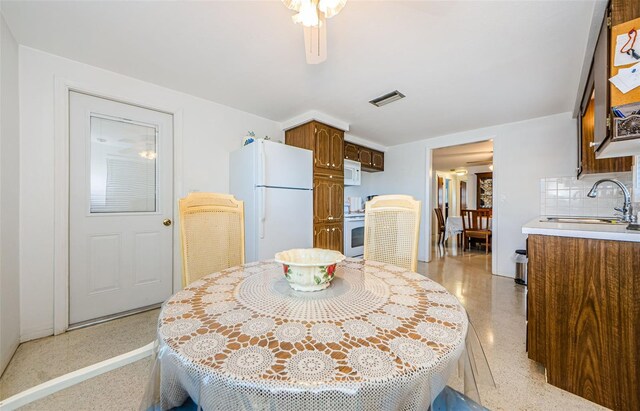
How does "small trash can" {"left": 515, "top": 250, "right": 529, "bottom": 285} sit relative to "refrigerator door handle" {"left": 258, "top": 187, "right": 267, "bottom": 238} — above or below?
below

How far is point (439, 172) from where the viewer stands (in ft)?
27.3

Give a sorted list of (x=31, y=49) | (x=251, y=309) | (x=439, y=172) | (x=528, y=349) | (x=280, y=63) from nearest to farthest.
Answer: (x=251, y=309), (x=528, y=349), (x=31, y=49), (x=280, y=63), (x=439, y=172)

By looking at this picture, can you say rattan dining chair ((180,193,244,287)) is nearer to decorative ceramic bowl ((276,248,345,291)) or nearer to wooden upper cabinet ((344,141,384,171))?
decorative ceramic bowl ((276,248,345,291))

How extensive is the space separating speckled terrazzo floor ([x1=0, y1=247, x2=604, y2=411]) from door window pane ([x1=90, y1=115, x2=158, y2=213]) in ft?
3.42

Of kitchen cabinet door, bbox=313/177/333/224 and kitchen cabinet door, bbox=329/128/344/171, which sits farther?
kitchen cabinet door, bbox=329/128/344/171

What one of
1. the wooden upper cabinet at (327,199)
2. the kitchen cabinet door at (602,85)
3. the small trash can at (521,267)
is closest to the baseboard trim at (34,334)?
the wooden upper cabinet at (327,199)

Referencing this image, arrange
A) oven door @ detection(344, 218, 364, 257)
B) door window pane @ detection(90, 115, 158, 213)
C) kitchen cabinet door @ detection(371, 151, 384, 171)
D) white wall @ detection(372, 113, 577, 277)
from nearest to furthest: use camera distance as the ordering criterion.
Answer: door window pane @ detection(90, 115, 158, 213) < white wall @ detection(372, 113, 577, 277) < oven door @ detection(344, 218, 364, 257) < kitchen cabinet door @ detection(371, 151, 384, 171)

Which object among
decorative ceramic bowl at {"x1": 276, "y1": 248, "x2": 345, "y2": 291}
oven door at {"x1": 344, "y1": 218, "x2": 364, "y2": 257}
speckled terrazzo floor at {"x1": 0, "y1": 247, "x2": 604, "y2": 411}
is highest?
decorative ceramic bowl at {"x1": 276, "y1": 248, "x2": 345, "y2": 291}

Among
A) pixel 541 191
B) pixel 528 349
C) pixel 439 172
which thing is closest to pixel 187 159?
pixel 528 349

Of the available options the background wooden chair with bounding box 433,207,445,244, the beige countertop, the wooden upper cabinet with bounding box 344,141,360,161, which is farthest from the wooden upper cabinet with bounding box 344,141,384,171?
the beige countertop

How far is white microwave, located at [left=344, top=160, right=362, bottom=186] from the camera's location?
3980 mm

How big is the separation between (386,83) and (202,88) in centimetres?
181

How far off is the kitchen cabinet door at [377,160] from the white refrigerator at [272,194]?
194cm

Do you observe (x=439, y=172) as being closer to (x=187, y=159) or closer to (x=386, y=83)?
(x=386, y=83)
